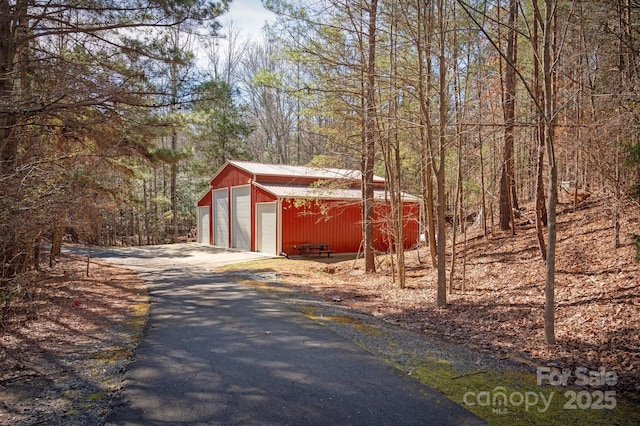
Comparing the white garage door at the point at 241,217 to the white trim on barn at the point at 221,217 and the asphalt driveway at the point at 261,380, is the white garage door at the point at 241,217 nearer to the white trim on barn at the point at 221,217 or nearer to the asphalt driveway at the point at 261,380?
the white trim on barn at the point at 221,217

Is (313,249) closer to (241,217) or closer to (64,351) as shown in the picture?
(241,217)

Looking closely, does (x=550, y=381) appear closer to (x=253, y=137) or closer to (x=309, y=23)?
(x=309, y=23)

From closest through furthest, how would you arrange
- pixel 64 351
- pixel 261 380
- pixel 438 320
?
pixel 261 380 < pixel 64 351 < pixel 438 320

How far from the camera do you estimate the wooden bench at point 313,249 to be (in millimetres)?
16531

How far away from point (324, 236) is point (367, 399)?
13.9 m

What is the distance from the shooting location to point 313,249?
16625 mm

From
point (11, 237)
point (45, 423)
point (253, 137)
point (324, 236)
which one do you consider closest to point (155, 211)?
point (253, 137)

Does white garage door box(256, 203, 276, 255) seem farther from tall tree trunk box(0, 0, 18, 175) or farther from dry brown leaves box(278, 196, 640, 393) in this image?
tall tree trunk box(0, 0, 18, 175)

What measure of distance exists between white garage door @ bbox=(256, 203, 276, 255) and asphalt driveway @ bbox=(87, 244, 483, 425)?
10.1 metres

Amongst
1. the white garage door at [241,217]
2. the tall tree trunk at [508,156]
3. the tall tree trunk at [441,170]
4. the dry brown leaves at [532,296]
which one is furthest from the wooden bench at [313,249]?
the tall tree trunk at [441,170]

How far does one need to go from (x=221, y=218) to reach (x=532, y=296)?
16.6 m

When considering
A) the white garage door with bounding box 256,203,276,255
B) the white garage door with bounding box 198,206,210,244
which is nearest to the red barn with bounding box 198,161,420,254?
the white garage door with bounding box 256,203,276,255

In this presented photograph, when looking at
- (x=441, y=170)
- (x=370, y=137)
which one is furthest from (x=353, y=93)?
(x=441, y=170)

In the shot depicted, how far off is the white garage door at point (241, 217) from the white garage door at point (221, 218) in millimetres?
651
